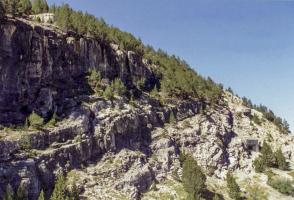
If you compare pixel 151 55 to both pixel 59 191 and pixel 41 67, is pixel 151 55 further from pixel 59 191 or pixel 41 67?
pixel 59 191

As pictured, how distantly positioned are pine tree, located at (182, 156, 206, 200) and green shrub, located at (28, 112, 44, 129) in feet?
133

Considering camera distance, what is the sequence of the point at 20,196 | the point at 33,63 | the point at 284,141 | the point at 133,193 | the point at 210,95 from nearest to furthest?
1. the point at 20,196
2. the point at 133,193
3. the point at 33,63
4. the point at 284,141
5. the point at 210,95

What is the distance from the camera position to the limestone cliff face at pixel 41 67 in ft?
323

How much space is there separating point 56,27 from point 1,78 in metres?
30.3

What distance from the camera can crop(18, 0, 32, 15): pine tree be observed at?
11837cm

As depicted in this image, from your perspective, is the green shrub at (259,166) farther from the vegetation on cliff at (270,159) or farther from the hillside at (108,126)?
the hillside at (108,126)

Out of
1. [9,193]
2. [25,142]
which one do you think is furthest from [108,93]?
[9,193]

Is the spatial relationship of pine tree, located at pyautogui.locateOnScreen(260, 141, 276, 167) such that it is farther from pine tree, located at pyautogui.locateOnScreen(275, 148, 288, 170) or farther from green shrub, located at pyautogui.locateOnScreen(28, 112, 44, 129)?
green shrub, located at pyautogui.locateOnScreen(28, 112, 44, 129)

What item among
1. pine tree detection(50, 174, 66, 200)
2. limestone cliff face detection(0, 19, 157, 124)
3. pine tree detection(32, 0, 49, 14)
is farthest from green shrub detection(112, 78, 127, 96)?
pine tree detection(50, 174, 66, 200)

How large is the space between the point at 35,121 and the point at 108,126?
21553 mm

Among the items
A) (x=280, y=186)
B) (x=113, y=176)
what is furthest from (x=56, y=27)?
(x=280, y=186)

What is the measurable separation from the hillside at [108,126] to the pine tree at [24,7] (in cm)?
688

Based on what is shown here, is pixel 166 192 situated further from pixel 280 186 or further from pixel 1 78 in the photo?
pixel 1 78

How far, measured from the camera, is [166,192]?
A: 314 feet
